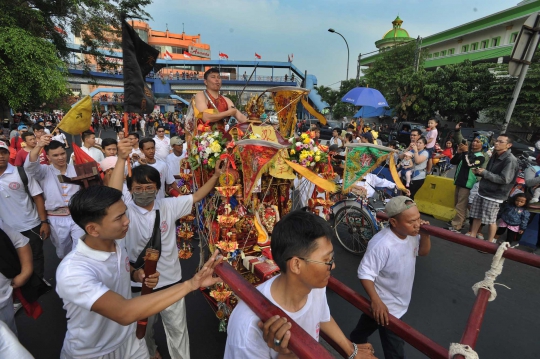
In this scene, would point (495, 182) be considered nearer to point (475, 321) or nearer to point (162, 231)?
point (475, 321)

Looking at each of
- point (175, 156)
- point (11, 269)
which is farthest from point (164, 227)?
point (175, 156)

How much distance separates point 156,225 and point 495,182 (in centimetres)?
532

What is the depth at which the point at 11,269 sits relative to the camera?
214 centimetres

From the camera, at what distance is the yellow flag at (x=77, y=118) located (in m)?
2.98

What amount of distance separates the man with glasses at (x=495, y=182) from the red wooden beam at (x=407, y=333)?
13.2 feet

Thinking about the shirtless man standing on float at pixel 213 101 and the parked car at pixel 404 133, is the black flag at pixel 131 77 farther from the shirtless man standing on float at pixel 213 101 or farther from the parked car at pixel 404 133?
the parked car at pixel 404 133

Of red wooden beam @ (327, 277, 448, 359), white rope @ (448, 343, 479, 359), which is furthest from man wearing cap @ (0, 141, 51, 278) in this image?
white rope @ (448, 343, 479, 359)

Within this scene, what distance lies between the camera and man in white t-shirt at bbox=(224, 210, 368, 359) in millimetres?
1319

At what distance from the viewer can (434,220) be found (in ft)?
22.5

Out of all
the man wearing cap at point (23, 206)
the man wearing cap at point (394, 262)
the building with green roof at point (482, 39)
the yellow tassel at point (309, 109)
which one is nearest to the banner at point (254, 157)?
the man wearing cap at point (394, 262)

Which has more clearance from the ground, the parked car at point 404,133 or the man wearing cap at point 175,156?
the man wearing cap at point 175,156

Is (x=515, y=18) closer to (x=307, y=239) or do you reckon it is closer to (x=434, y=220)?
(x=434, y=220)

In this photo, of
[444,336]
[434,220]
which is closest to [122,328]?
[444,336]

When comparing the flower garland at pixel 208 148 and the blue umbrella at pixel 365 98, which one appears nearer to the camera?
the flower garland at pixel 208 148
